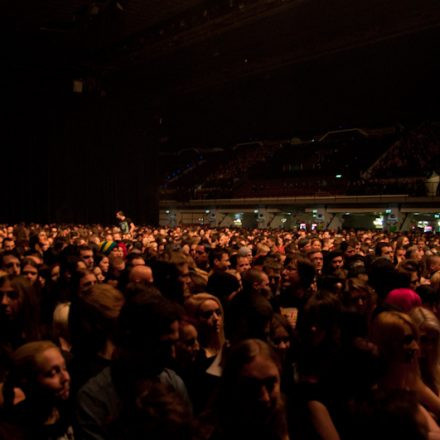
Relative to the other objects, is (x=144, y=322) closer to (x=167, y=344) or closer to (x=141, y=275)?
(x=167, y=344)

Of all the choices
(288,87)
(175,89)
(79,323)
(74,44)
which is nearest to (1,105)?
(74,44)

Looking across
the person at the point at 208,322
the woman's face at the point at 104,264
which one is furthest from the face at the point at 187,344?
the woman's face at the point at 104,264

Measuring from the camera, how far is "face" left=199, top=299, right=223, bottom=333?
11.3 feet

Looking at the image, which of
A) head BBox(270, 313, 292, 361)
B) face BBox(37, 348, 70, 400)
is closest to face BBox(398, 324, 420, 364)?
head BBox(270, 313, 292, 361)

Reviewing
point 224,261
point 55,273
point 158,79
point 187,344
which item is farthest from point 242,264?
point 158,79

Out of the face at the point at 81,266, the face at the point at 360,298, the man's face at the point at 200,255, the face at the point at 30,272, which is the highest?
the face at the point at 81,266

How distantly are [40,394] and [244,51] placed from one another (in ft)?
57.2

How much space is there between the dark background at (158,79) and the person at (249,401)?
1281 cm

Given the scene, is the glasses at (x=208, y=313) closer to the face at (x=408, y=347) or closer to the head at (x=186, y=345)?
the head at (x=186, y=345)

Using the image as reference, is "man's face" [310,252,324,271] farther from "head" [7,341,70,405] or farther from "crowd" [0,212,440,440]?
"head" [7,341,70,405]

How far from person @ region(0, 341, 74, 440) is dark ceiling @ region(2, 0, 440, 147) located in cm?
1251

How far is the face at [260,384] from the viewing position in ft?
6.64

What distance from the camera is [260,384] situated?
81.4 inches

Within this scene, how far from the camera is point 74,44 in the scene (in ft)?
57.3
